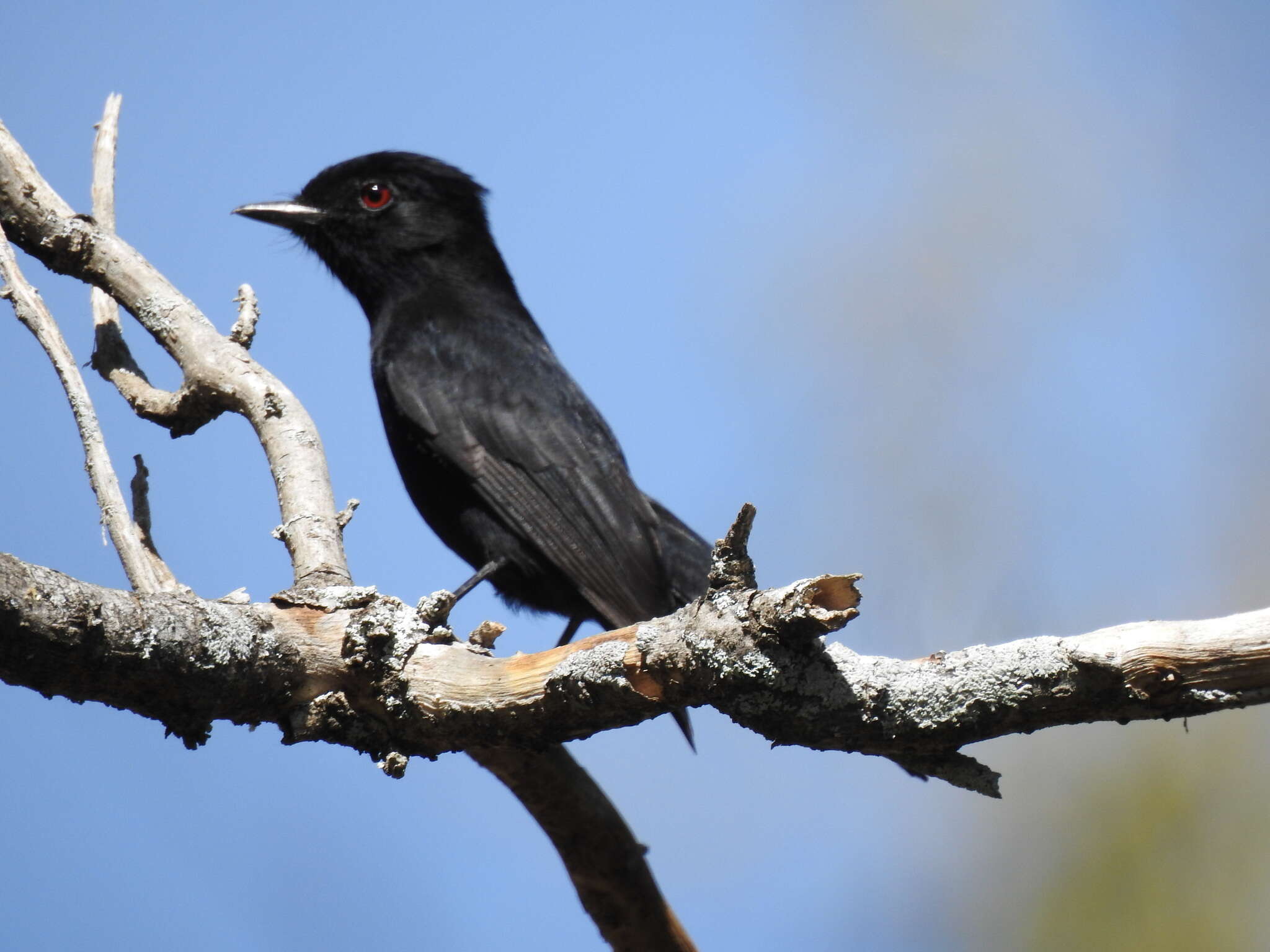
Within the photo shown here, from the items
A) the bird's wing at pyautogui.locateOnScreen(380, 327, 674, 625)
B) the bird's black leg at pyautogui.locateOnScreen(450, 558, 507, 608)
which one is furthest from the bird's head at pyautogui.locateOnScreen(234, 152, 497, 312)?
the bird's black leg at pyautogui.locateOnScreen(450, 558, 507, 608)

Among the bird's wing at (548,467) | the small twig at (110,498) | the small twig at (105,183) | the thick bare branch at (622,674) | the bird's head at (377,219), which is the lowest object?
the thick bare branch at (622,674)

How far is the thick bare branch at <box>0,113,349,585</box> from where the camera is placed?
425cm

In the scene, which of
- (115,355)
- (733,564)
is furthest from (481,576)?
(733,564)

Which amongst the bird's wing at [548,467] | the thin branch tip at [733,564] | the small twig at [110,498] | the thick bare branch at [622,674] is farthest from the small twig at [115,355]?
the thin branch tip at [733,564]

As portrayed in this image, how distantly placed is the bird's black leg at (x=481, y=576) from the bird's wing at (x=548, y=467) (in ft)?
0.52

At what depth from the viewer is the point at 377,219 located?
6570 mm

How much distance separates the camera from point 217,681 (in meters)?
2.91

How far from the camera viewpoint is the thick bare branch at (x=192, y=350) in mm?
4246

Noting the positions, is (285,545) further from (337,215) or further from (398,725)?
(337,215)

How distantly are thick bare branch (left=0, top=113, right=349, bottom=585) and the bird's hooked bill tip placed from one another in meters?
1.42

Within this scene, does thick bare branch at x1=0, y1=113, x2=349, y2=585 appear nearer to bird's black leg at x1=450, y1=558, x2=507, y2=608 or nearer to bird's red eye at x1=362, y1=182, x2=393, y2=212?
bird's black leg at x1=450, y1=558, x2=507, y2=608

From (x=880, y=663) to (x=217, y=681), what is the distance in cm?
154

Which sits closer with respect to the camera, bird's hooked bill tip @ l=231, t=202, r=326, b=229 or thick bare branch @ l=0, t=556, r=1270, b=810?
thick bare branch @ l=0, t=556, r=1270, b=810

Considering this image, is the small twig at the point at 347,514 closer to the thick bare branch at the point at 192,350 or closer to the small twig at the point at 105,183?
the thick bare branch at the point at 192,350
